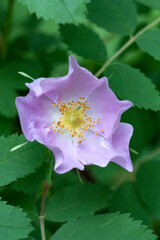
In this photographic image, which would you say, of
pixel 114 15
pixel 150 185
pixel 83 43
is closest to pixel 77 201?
pixel 150 185

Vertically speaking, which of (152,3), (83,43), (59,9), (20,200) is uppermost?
(152,3)

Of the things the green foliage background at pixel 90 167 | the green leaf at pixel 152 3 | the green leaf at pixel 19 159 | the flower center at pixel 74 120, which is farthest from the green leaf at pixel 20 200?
the green leaf at pixel 152 3

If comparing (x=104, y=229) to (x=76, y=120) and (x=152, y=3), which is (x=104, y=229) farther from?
(x=152, y=3)

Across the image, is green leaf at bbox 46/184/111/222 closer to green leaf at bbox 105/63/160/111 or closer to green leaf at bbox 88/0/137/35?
green leaf at bbox 105/63/160/111

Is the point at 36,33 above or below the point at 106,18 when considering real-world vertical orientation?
below

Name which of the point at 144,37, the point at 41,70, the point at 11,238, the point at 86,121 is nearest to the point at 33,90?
the point at 86,121

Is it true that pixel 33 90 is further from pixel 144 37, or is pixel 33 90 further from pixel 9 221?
pixel 144 37

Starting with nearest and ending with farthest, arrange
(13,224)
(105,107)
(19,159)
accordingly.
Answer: (13,224) → (19,159) → (105,107)
